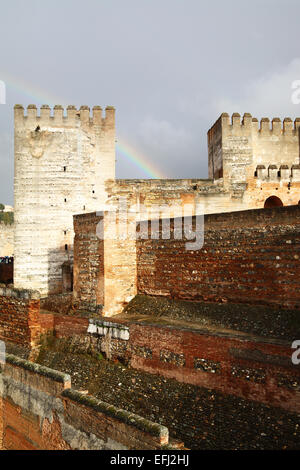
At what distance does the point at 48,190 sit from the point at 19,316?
8648 millimetres

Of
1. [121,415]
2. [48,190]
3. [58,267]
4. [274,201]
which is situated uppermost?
[48,190]

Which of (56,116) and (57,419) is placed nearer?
(57,419)

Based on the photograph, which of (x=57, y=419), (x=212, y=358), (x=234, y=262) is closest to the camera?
(x=57, y=419)

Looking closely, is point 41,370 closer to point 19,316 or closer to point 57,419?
point 57,419

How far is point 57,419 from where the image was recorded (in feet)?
17.6

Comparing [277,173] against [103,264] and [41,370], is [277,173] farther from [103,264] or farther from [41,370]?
[41,370]

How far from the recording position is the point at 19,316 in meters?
8.80

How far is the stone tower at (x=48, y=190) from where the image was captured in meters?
16.2

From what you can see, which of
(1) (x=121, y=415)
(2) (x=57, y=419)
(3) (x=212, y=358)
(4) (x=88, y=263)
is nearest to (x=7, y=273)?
(4) (x=88, y=263)

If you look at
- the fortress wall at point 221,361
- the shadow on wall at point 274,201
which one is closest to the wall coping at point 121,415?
the fortress wall at point 221,361

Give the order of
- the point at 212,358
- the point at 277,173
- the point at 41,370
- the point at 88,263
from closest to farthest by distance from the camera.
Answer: the point at 41,370 → the point at 212,358 → the point at 88,263 → the point at 277,173

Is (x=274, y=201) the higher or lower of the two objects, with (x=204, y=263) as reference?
higher

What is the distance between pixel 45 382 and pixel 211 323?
430 cm
